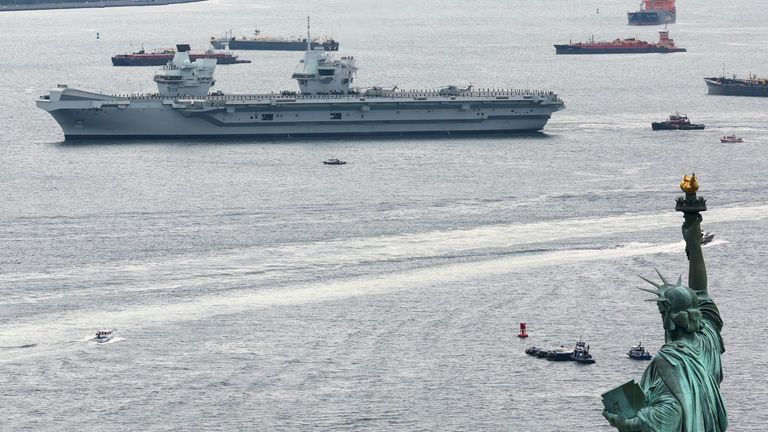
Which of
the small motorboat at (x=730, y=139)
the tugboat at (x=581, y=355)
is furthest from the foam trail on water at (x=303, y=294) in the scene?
the small motorboat at (x=730, y=139)

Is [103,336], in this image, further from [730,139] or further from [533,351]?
[730,139]

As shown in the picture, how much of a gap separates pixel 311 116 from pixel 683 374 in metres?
94.0

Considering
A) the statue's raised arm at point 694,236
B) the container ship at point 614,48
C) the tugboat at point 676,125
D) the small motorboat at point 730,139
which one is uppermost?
the statue's raised arm at point 694,236

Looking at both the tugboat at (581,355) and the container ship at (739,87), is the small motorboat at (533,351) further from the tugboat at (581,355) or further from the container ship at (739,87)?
the container ship at (739,87)

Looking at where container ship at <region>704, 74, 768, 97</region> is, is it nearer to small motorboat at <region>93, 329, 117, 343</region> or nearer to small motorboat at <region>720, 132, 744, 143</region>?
small motorboat at <region>720, 132, 744, 143</region>

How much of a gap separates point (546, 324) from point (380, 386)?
965 centimetres

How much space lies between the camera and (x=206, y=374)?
44312 millimetres

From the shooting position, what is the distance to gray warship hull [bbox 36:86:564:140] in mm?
104750

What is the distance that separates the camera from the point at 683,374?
12562mm

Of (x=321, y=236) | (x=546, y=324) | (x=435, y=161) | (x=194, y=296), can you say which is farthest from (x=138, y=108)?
(x=546, y=324)

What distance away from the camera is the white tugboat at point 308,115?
10462 centimetres

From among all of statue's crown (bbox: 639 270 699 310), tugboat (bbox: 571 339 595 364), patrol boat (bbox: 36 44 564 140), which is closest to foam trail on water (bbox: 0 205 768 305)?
tugboat (bbox: 571 339 595 364)

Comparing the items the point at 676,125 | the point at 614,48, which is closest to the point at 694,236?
the point at 676,125

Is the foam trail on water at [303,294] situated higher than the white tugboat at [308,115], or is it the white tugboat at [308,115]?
the white tugboat at [308,115]
